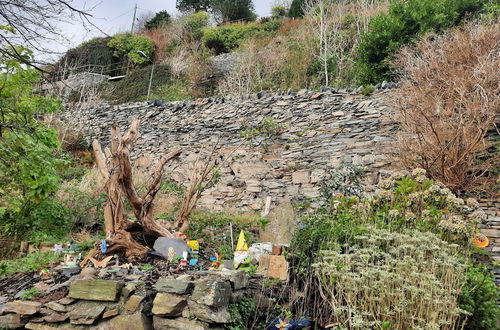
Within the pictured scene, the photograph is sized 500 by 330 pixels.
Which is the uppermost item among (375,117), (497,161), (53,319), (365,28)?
(365,28)

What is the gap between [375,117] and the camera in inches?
305

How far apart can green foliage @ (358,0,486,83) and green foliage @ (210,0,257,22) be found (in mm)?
12072

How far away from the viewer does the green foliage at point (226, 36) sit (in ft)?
57.5

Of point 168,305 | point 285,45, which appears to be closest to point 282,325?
point 168,305

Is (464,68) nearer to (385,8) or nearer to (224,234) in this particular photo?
(224,234)

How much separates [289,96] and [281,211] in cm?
382

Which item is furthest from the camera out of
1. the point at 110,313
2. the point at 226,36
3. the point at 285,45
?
the point at 226,36

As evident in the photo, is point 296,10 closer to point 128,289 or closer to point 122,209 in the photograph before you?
point 122,209

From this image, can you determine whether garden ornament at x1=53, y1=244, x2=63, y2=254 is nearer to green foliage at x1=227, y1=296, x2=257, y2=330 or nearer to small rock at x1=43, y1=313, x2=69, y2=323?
small rock at x1=43, y1=313, x2=69, y2=323

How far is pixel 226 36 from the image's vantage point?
17797 millimetres

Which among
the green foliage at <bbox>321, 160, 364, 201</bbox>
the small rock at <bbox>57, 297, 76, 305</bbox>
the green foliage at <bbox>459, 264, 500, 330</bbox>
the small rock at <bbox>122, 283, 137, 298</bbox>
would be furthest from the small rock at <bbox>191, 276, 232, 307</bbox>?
the green foliage at <bbox>321, 160, 364, 201</bbox>

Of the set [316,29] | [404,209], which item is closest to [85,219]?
[404,209]

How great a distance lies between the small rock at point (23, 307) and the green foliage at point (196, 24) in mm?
17179

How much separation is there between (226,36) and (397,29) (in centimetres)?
969
